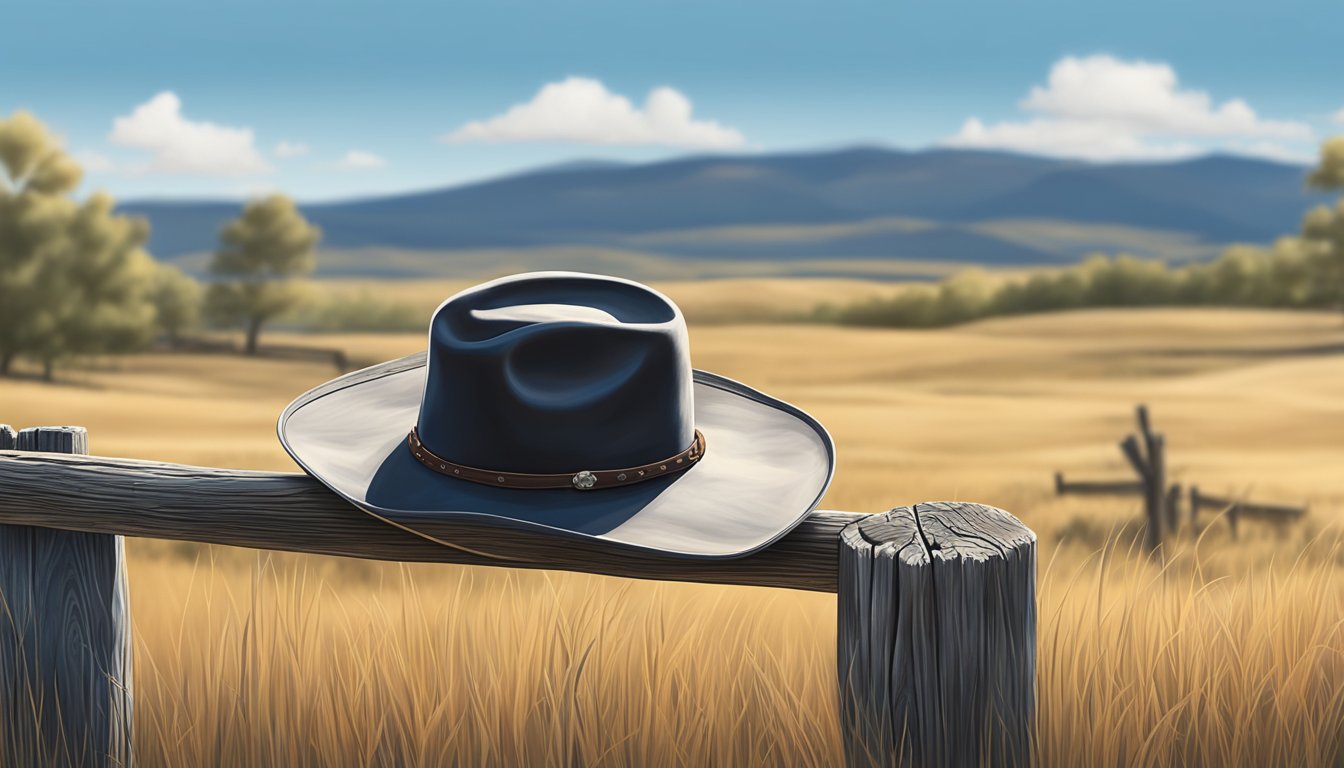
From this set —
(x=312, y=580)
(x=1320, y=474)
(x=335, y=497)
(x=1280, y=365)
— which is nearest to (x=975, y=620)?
(x=335, y=497)

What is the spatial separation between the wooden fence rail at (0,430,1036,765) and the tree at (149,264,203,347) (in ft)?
105

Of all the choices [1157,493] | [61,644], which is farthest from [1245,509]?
[61,644]

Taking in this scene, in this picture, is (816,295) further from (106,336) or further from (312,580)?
(312,580)

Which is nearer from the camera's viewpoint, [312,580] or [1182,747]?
[1182,747]

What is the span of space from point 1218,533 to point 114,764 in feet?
27.2

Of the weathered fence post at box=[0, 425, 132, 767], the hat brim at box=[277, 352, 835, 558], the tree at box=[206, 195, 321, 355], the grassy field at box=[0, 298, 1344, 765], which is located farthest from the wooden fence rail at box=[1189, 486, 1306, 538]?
the tree at box=[206, 195, 321, 355]

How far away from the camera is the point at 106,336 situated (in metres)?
24.7

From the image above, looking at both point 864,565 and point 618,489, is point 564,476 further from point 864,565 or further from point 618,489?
point 864,565

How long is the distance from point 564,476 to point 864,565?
591 millimetres

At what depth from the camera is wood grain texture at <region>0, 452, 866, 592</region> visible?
2246 mm

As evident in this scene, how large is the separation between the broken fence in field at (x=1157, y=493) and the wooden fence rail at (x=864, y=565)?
6.30 meters

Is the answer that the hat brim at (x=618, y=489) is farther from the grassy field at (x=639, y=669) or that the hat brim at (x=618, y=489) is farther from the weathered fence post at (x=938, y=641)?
the grassy field at (x=639, y=669)

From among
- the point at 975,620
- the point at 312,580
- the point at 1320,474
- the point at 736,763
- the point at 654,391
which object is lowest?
the point at 1320,474

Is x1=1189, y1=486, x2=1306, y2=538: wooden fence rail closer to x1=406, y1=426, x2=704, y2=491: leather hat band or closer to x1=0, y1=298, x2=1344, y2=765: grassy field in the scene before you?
x1=0, y1=298, x2=1344, y2=765: grassy field
